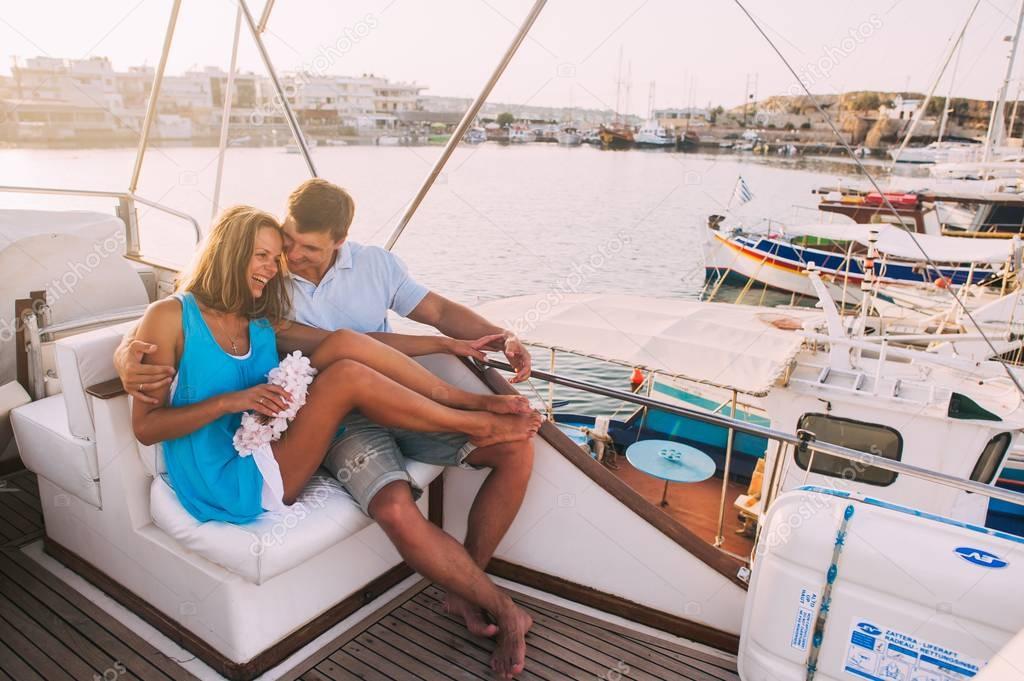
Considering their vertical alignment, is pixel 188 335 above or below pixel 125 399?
above

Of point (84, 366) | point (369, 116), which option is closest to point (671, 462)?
point (84, 366)

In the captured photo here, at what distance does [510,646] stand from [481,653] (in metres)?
0.13

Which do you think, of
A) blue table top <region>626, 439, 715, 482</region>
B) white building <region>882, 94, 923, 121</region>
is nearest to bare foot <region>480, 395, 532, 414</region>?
blue table top <region>626, 439, 715, 482</region>

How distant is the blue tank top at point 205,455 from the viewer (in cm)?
157

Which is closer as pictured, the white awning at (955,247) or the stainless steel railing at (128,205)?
the stainless steel railing at (128,205)

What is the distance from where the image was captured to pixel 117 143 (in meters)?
27.4

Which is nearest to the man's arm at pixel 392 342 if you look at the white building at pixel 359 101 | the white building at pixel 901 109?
the white building at pixel 359 101

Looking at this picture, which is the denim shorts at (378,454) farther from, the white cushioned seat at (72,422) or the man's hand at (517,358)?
the white cushioned seat at (72,422)

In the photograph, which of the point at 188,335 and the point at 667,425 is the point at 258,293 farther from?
the point at 667,425

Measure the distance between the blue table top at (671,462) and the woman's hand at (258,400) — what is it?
13.1ft

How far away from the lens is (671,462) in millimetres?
5328

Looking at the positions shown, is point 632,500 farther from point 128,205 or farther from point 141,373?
point 128,205

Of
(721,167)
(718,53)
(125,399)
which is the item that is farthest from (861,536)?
(721,167)

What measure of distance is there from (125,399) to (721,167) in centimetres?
4709
